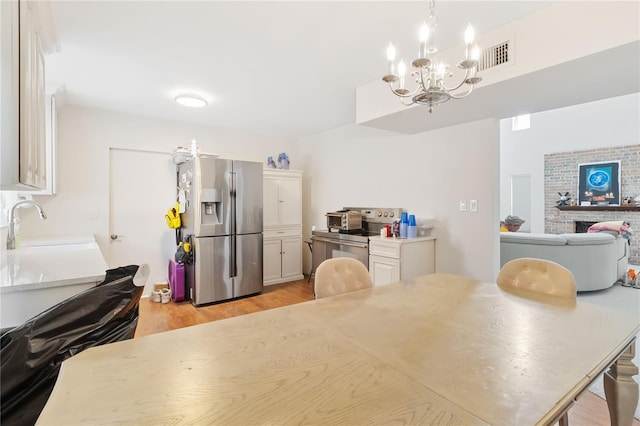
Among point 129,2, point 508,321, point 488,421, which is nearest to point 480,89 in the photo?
point 508,321

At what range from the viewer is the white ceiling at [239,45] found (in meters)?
1.77

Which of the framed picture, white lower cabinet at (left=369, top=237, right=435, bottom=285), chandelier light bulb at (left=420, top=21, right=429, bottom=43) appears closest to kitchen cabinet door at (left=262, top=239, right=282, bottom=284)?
white lower cabinet at (left=369, top=237, right=435, bottom=285)

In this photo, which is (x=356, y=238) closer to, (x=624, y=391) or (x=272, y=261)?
(x=272, y=261)

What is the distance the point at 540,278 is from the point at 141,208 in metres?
4.25

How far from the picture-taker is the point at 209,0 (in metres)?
1.71

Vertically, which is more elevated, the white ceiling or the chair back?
the white ceiling

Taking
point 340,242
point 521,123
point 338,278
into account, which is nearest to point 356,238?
point 340,242

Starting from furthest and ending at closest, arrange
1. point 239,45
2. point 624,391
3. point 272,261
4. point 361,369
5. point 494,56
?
point 272,261 → point 239,45 → point 494,56 → point 624,391 → point 361,369

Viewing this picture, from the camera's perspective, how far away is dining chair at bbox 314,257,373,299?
178 cm

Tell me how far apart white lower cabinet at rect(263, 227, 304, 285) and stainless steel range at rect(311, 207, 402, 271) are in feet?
2.13

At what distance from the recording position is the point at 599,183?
646 cm

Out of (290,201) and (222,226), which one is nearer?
(222,226)

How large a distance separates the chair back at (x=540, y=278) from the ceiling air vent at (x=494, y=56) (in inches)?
49.7

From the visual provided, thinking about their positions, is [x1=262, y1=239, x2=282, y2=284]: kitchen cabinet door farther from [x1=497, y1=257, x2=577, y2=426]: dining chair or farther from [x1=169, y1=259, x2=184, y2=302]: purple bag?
[x1=497, y1=257, x2=577, y2=426]: dining chair
